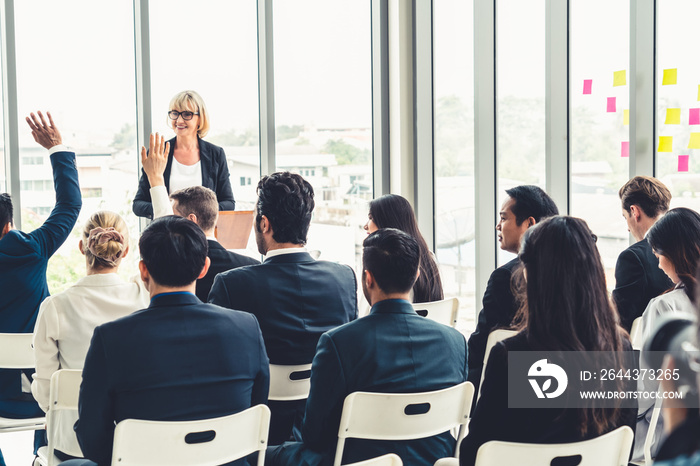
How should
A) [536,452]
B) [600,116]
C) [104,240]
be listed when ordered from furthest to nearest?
[600,116] < [104,240] < [536,452]

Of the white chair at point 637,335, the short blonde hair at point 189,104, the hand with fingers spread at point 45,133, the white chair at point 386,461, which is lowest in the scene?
the white chair at point 386,461

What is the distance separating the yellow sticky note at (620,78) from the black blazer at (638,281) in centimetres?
135

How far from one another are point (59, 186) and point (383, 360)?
2084 mm

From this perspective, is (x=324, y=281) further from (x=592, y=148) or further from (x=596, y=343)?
(x=592, y=148)

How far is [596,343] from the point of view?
1748mm

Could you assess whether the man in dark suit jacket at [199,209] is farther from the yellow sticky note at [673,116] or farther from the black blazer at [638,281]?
the yellow sticky note at [673,116]

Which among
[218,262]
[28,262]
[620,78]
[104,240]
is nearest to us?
[104,240]

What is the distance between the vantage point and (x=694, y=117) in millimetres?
3666

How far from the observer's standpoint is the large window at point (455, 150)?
508 cm

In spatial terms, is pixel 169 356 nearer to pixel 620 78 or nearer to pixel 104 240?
pixel 104 240

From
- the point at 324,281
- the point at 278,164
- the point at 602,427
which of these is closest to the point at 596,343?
the point at 602,427

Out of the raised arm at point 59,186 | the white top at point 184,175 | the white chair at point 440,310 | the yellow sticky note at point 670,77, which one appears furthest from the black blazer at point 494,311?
the white top at point 184,175

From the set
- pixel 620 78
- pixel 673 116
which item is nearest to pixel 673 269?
pixel 673 116

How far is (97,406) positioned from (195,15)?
12.6 ft
